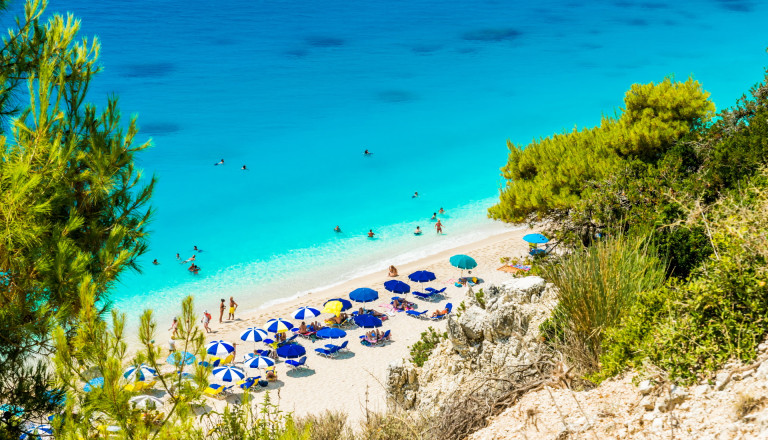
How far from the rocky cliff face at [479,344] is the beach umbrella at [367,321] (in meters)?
9.90

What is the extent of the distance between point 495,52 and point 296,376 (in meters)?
53.1

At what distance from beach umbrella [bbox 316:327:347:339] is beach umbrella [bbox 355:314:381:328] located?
689 millimetres

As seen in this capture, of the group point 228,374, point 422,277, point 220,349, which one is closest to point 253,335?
point 220,349

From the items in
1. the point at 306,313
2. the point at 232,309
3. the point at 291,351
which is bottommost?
the point at 291,351

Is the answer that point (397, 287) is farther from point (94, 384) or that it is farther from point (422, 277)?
point (94, 384)

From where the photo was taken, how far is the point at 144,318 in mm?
4797

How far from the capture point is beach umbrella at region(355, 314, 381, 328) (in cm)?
2086

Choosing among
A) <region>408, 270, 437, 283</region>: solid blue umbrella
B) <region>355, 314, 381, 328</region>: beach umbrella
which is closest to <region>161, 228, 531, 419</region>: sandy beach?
<region>355, 314, 381, 328</region>: beach umbrella

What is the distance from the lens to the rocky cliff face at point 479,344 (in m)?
8.55

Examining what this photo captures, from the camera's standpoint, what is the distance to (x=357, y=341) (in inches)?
830

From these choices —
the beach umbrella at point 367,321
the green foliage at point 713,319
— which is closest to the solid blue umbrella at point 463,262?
the beach umbrella at point 367,321

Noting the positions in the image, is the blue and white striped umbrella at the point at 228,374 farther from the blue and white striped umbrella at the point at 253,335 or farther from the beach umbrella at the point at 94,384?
the beach umbrella at the point at 94,384

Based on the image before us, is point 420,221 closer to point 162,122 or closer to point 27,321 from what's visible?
point 162,122

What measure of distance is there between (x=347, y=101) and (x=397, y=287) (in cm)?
3135
